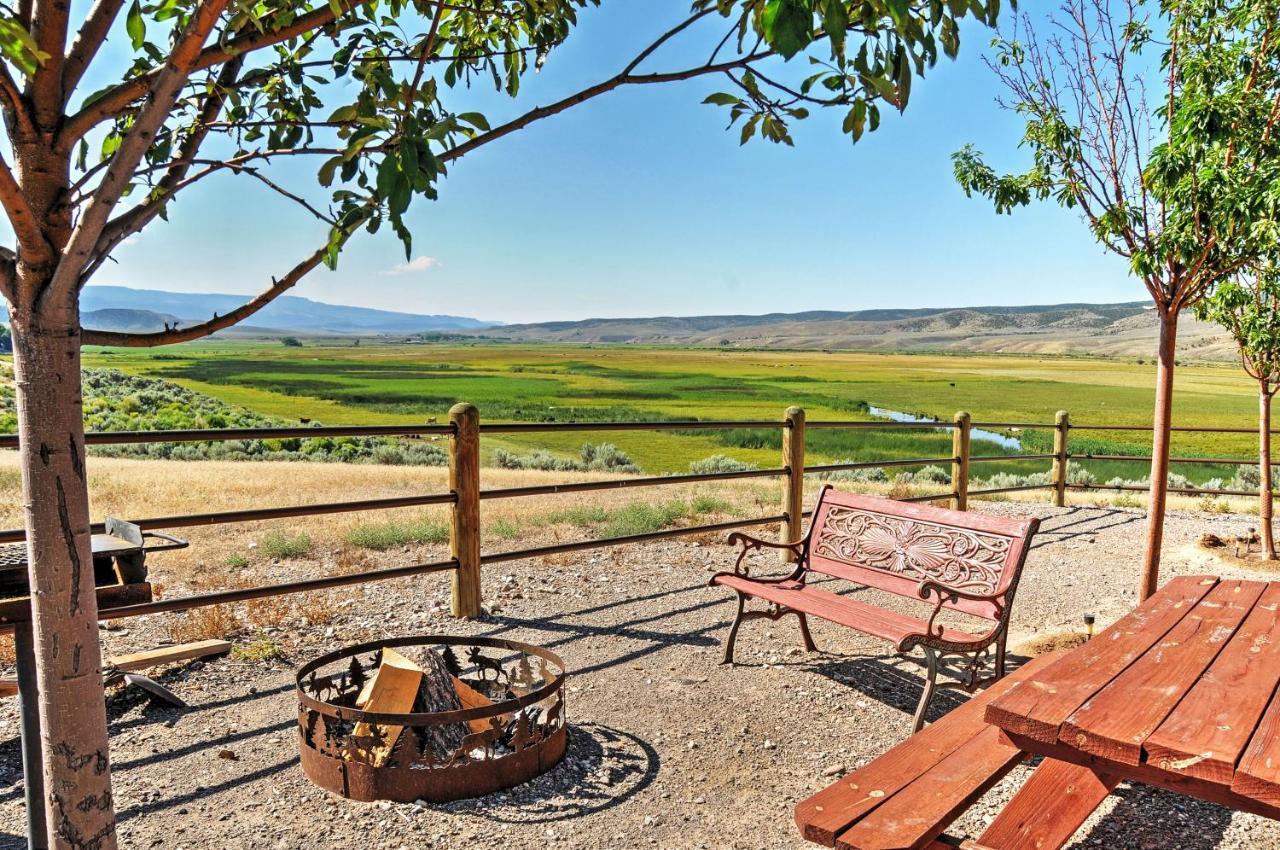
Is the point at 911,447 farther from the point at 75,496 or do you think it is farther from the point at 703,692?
the point at 75,496

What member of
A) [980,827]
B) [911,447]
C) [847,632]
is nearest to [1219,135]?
[847,632]

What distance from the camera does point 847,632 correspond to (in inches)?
196

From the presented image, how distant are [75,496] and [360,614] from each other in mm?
3842

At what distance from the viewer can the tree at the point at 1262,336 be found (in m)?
6.76

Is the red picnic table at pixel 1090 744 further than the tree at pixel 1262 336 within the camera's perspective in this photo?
No

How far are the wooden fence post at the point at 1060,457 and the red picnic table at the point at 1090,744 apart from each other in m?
7.26

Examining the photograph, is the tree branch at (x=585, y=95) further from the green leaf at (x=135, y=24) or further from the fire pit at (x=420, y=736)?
the fire pit at (x=420, y=736)

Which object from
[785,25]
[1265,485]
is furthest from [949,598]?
[1265,485]

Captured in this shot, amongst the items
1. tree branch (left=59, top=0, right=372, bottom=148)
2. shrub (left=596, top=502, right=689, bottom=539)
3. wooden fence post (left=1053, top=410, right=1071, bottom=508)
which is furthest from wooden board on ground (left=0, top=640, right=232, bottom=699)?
wooden fence post (left=1053, top=410, right=1071, bottom=508)

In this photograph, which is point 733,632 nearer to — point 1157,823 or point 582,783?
point 582,783

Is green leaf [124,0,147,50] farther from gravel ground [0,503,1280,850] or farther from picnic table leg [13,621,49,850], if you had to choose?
gravel ground [0,503,1280,850]

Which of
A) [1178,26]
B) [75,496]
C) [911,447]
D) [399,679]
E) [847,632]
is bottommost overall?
[911,447]

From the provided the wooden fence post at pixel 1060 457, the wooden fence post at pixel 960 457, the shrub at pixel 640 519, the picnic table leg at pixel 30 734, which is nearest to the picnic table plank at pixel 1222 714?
the picnic table leg at pixel 30 734

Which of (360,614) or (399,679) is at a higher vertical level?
(399,679)
